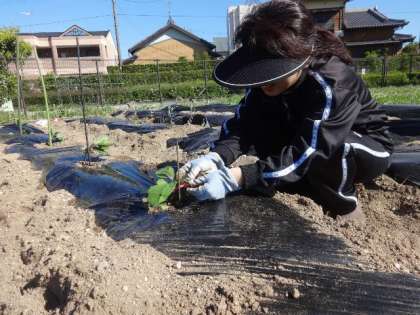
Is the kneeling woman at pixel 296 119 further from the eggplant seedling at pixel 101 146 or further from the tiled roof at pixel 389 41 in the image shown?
the tiled roof at pixel 389 41

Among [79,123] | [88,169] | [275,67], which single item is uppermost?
[275,67]

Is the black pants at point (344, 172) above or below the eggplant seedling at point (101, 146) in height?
above

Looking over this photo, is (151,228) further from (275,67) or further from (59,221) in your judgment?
(275,67)

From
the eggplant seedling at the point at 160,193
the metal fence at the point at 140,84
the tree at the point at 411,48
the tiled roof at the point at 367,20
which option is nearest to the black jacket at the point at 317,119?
the eggplant seedling at the point at 160,193

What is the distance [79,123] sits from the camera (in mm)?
6070

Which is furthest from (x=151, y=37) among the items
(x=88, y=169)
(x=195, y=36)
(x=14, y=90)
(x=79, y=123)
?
(x=88, y=169)

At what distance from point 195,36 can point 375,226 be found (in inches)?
1218

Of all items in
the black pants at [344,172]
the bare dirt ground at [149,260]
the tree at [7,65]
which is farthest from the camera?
the tree at [7,65]

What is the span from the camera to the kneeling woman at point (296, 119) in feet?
4.69

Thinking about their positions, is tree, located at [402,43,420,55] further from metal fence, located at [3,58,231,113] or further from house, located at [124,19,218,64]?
metal fence, located at [3,58,231,113]

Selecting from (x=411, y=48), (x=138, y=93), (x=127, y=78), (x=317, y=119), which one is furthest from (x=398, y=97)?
(x=411, y=48)

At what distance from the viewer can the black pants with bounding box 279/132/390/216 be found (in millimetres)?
1708

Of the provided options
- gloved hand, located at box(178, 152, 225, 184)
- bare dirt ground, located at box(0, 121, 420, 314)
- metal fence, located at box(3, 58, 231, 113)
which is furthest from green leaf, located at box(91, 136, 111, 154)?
metal fence, located at box(3, 58, 231, 113)

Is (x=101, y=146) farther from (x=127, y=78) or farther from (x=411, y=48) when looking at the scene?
(x=411, y=48)
